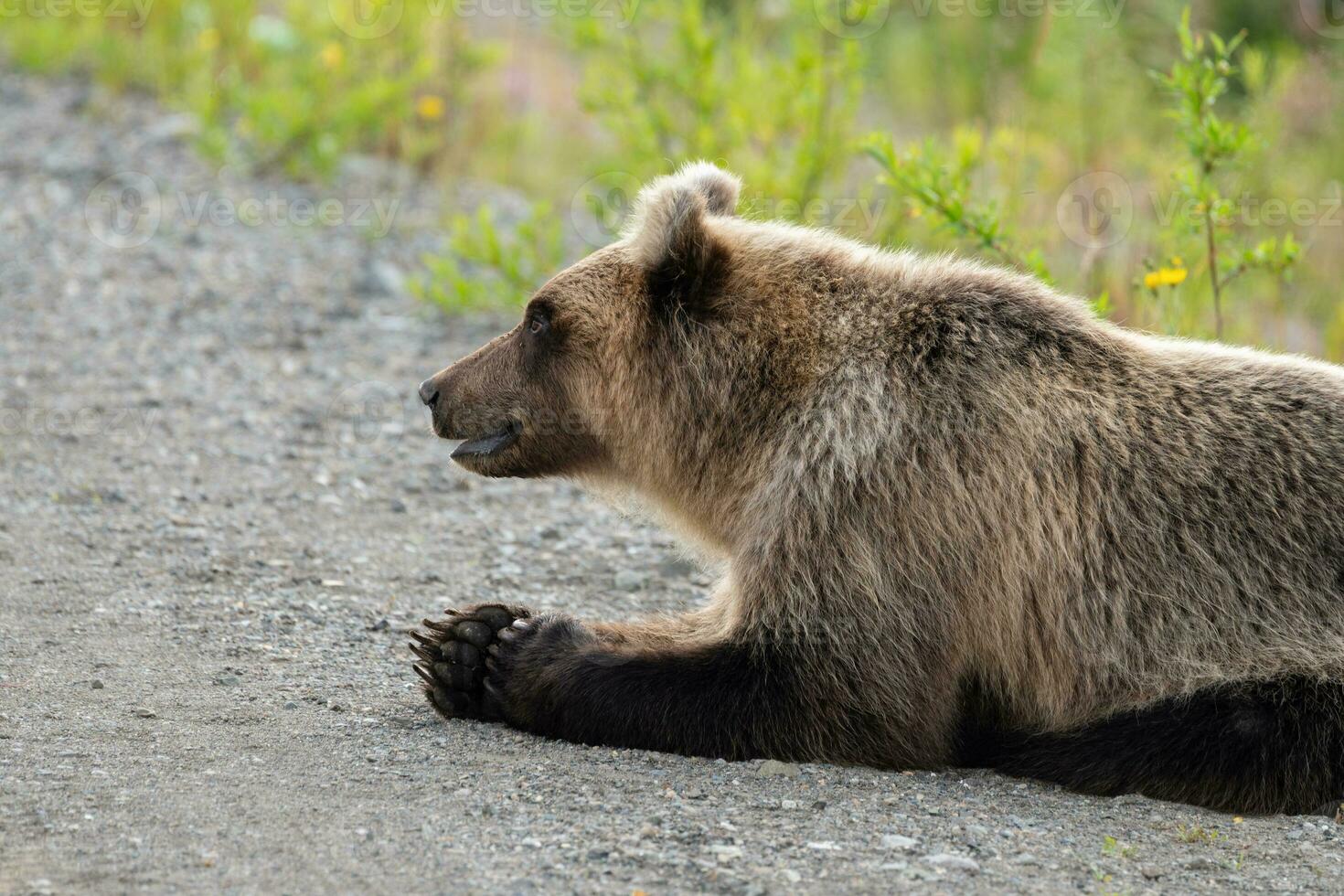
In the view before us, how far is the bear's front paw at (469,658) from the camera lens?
14.1 feet

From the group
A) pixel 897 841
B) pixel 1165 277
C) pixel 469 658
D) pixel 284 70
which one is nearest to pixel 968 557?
pixel 897 841

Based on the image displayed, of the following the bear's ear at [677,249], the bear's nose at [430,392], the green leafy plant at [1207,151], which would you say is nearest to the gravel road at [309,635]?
the bear's nose at [430,392]

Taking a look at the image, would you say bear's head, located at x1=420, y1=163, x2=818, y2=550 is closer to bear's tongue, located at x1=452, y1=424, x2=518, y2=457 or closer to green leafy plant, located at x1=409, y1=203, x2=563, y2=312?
bear's tongue, located at x1=452, y1=424, x2=518, y2=457

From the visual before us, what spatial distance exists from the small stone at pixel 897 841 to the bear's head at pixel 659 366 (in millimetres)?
1226

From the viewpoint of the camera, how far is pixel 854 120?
36.8ft

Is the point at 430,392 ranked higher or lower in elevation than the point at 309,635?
higher

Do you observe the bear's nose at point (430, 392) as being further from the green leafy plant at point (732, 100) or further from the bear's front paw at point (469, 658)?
the green leafy plant at point (732, 100)

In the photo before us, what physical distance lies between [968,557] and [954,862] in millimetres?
968

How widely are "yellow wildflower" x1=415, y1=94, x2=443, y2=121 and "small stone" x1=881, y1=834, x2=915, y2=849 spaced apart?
8.36m

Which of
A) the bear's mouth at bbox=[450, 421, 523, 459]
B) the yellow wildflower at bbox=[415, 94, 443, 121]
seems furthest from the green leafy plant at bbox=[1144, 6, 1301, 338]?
the yellow wildflower at bbox=[415, 94, 443, 121]

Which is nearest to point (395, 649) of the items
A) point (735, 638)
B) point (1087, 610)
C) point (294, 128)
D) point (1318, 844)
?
point (735, 638)

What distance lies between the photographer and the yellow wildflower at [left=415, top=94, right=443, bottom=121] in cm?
1091

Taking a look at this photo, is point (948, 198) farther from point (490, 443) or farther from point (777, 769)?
point (777, 769)

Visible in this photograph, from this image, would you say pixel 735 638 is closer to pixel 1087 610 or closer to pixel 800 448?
pixel 800 448
